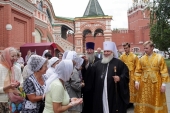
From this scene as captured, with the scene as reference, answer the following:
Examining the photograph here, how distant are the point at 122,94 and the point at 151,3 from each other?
12354mm

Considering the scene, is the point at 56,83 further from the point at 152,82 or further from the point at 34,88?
the point at 152,82

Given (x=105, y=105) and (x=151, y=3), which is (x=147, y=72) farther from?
(x=151, y=3)

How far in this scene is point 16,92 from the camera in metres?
4.18

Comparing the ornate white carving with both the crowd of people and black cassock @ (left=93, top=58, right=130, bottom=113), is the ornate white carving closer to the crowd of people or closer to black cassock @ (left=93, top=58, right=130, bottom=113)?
the crowd of people

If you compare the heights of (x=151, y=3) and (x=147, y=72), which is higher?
(x=151, y=3)

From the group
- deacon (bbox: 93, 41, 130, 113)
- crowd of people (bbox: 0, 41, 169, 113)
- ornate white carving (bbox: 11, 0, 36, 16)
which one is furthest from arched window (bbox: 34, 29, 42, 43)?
deacon (bbox: 93, 41, 130, 113)

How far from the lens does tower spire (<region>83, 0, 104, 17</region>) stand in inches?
1375

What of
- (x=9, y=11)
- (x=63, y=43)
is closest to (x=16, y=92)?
(x=9, y=11)

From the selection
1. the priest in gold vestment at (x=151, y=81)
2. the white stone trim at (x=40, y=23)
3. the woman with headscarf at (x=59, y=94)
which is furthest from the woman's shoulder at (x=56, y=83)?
the white stone trim at (x=40, y=23)

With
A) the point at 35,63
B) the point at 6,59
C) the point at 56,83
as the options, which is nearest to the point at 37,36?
the point at 6,59

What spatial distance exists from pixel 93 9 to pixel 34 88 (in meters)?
33.2

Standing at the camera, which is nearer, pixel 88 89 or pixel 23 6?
pixel 88 89

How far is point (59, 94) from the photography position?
116 inches

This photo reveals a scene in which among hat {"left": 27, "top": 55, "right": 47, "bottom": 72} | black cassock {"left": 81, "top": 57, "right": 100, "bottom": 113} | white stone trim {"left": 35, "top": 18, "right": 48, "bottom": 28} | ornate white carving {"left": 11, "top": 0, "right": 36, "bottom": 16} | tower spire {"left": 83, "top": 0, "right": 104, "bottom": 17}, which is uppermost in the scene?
tower spire {"left": 83, "top": 0, "right": 104, "bottom": 17}
